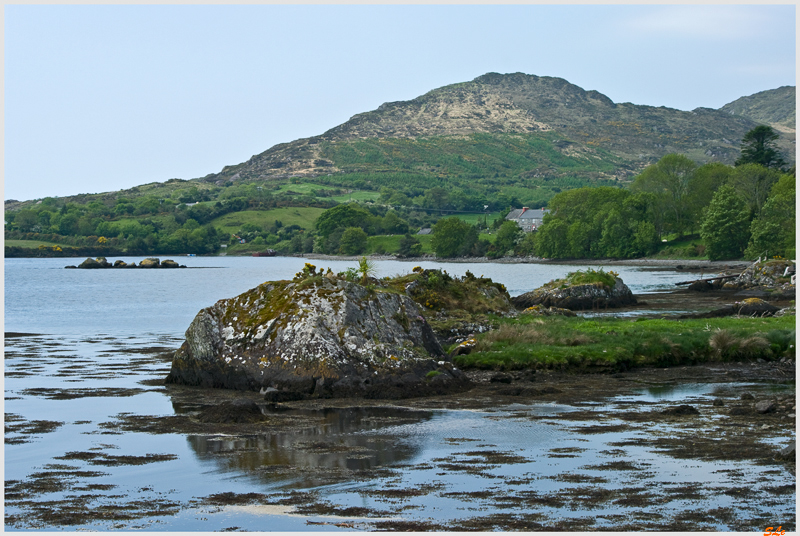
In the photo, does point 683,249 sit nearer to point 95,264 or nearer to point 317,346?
point 95,264

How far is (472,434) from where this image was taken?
52.1 feet

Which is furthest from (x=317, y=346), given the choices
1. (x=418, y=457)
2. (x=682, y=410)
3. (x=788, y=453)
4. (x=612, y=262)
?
(x=612, y=262)

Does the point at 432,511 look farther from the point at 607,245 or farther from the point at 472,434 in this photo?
the point at 607,245

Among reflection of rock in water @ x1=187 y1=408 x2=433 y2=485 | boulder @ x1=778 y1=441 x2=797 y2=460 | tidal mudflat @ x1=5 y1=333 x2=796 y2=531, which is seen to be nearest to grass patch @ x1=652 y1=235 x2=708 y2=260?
tidal mudflat @ x1=5 y1=333 x2=796 y2=531

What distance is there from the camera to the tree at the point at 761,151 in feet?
446

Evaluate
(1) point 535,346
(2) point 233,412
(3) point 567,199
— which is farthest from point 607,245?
(2) point 233,412

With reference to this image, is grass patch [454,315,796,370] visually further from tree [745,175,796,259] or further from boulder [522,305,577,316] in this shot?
tree [745,175,796,259]

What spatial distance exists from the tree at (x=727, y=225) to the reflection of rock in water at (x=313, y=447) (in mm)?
108304

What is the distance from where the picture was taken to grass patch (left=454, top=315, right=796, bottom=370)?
24.5m

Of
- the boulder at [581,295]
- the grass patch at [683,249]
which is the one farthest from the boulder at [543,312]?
the grass patch at [683,249]

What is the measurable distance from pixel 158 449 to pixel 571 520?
26.5ft

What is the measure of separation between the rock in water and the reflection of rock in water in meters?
2.69

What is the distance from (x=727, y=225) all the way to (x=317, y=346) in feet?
348

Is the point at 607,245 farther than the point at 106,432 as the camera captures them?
Yes
